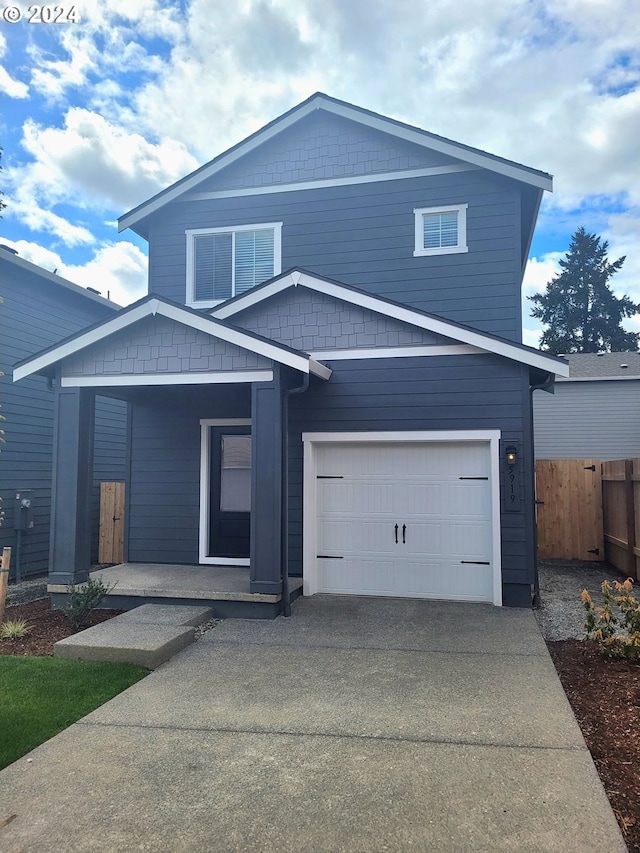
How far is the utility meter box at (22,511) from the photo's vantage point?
955cm

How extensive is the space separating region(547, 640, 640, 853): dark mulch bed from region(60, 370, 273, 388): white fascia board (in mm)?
4270

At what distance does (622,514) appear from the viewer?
9781 millimetres

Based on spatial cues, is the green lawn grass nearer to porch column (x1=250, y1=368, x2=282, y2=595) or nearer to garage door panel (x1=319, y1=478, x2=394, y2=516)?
porch column (x1=250, y1=368, x2=282, y2=595)

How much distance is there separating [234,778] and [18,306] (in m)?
9.09

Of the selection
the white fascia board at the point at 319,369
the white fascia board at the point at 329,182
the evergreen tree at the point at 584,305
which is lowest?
the white fascia board at the point at 319,369

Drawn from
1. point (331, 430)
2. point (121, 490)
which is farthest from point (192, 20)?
point (121, 490)

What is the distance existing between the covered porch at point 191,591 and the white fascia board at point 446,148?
6925 millimetres

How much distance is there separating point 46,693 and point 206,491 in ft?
15.6

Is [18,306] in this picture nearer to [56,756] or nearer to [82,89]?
[82,89]

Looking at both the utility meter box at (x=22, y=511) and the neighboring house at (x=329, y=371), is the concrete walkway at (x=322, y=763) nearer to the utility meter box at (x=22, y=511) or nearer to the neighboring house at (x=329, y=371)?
the neighboring house at (x=329, y=371)

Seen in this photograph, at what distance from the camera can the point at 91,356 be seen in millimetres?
7453

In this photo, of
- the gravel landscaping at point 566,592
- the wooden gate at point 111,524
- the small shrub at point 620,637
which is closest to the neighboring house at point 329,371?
the gravel landscaping at point 566,592

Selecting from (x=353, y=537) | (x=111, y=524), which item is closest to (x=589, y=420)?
(x=353, y=537)

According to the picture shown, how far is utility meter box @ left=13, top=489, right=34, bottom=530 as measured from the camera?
955 centimetres
